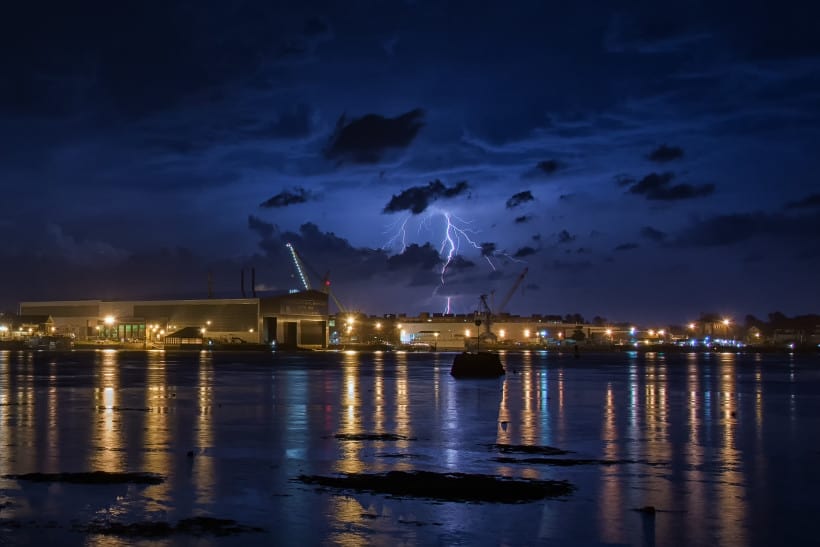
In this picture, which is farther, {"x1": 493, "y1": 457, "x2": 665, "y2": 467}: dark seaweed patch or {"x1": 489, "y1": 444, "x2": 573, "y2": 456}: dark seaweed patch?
{"x1": 489, "y1": 444, "x2": 573, "y2": 456}: dark seaweed patch

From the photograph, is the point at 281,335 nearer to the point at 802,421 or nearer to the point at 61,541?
the point at 802,421

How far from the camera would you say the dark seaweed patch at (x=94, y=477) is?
Result: 1925 centimetres

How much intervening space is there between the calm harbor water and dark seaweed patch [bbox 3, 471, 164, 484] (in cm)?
42

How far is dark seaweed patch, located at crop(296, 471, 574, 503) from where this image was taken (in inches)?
711

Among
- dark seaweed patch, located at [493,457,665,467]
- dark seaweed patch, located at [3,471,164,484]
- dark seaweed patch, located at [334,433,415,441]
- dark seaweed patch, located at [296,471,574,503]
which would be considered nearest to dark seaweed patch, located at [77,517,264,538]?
dark seaweed patch, located at [296,471,574,503]

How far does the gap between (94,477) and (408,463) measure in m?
7.27

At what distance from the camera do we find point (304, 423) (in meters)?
32.2

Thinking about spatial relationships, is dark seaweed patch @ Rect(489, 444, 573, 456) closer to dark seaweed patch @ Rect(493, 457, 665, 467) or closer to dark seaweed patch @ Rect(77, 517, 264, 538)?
dark seaweed patch @ Rect(493, 457, 665, 467)

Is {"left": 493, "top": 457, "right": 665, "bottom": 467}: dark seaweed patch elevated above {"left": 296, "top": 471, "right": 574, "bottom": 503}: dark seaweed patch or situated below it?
below

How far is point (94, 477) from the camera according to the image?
19750 mm

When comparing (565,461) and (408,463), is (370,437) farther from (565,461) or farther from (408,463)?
(565,461)

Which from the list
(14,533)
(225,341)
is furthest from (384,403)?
(225,341)

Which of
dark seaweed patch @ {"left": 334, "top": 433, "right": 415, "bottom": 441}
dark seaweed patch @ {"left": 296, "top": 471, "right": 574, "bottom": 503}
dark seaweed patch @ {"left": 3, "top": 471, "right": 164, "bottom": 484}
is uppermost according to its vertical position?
dark seaweed patch @ {"left": 3, "top": 471, "right": 164, "bottom": 484}

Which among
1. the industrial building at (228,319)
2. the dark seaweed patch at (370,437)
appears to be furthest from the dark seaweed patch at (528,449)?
the industrial building at (228,319)
